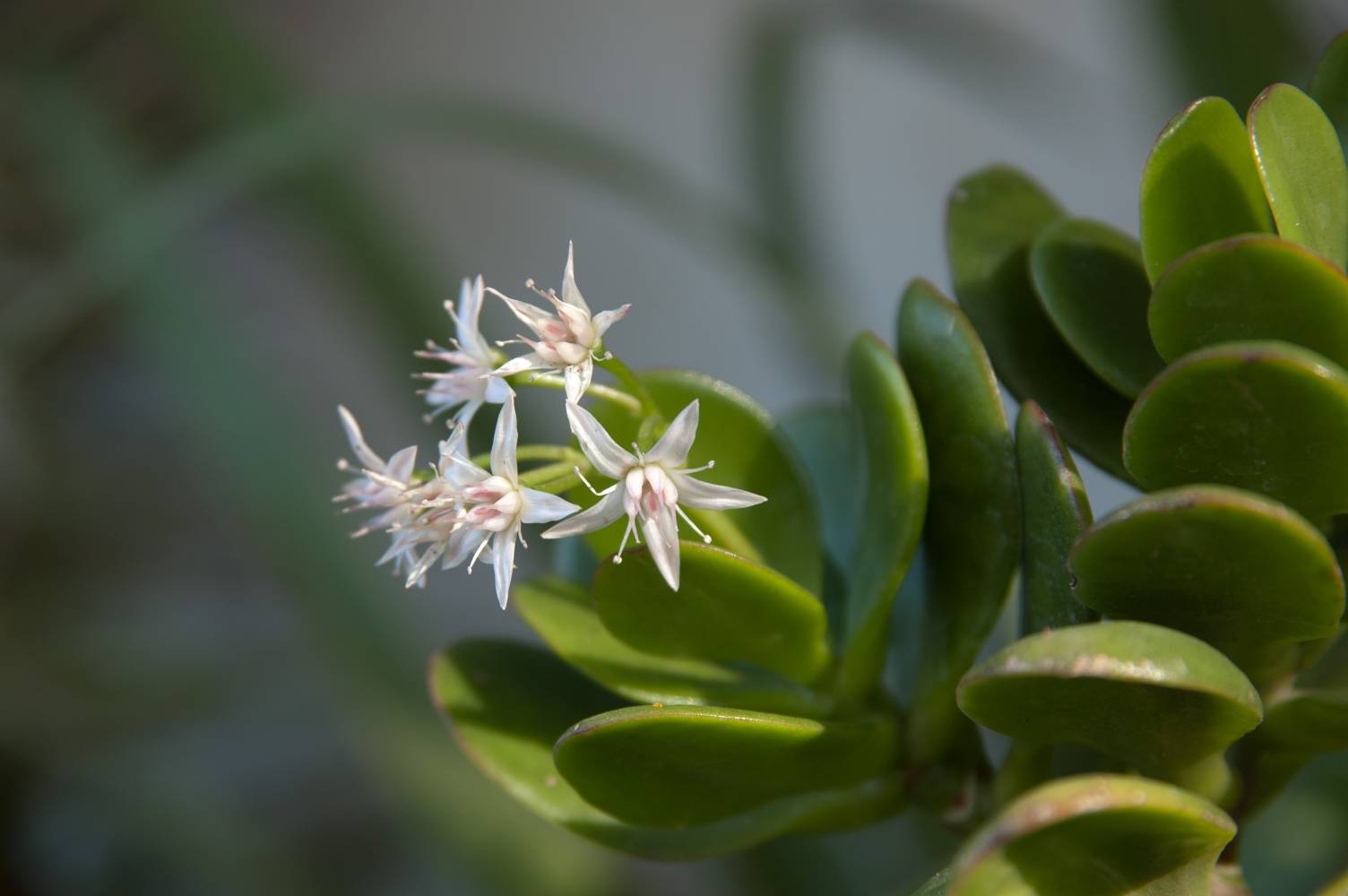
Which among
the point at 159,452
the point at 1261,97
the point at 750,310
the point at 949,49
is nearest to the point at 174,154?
the point at 159,452

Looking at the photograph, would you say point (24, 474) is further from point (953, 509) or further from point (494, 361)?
point (953, 509)

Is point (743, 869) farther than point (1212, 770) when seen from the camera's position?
Yes

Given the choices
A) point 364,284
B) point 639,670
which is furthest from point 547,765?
point 364,284

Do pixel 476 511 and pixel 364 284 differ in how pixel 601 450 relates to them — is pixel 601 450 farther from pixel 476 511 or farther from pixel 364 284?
pixel 364 284

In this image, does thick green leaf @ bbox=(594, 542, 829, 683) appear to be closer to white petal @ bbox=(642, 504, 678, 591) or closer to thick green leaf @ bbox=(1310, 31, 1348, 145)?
white petal @ bbox=(642, 504, 678, 591)

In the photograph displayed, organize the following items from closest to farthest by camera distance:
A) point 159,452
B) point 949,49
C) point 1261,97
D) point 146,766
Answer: point 1261,97, point 949,49, point 146,766, point 159,452

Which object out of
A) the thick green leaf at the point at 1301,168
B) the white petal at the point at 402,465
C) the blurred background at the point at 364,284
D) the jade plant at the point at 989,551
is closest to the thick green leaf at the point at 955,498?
the jade plant at the point at 989,551

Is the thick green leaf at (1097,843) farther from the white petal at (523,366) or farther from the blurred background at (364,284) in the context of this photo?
the blurred background at (364,284)
